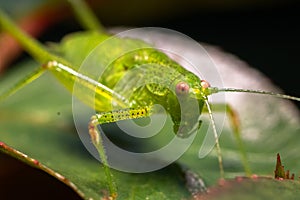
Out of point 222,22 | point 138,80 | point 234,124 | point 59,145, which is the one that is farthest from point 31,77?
point 222,22

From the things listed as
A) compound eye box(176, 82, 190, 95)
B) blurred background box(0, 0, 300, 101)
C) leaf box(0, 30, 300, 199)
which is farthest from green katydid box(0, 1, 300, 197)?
blurred background box(0, 0, 300, 101)

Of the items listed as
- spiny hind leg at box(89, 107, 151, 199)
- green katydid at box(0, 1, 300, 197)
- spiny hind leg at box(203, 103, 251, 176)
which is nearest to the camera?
spiny hind leg at box(89, 107, 151, 199)

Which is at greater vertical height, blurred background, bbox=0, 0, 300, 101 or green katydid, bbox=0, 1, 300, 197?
blurred background, bbox=0, 0, 300, 101

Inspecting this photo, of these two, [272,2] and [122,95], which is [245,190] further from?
[272,2]

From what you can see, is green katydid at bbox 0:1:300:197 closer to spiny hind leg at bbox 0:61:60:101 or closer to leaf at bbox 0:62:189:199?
spiny hind leg at bbox 0:61:60:101

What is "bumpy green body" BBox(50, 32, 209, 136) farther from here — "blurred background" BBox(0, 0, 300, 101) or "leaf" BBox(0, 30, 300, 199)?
"blurred background" BBox(0, 0, 300, 101)

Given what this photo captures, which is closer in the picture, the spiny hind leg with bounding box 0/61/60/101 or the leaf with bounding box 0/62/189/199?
the leaf with bounding box 0/62/189/199

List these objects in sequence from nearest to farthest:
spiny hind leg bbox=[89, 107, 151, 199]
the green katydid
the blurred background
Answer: spiny hind leg bbox=[89, 107, 151, 199], the green katydid, the blurred background

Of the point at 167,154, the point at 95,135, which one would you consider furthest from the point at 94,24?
the point at 95,135

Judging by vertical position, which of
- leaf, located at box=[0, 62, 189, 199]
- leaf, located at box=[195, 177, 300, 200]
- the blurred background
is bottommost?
leaf, located at box=[195, 177, 300, 200]
